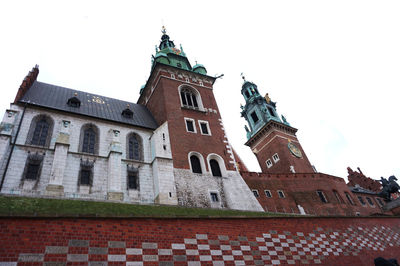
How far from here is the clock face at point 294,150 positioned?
40.7m

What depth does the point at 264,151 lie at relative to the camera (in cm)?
4428

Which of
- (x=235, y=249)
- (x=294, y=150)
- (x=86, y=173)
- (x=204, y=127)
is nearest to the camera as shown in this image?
(x=235, y=249)

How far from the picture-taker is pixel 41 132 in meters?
18.6

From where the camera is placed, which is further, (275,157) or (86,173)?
(275,157)

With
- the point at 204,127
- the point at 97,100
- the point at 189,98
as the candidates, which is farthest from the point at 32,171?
the point at 189,98

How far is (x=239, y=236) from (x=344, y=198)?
28.1m

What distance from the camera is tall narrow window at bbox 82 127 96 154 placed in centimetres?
1973

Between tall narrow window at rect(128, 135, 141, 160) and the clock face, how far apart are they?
27.0 m

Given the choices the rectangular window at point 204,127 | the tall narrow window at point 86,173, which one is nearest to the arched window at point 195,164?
the rectangular window at point 204,127

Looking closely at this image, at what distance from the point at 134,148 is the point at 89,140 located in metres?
3.59

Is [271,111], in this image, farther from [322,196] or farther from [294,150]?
[322,196]

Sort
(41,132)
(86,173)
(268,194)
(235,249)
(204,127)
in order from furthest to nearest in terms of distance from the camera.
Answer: (268,194) < (204,127) < (41,132) < (86,173) < (235,249)

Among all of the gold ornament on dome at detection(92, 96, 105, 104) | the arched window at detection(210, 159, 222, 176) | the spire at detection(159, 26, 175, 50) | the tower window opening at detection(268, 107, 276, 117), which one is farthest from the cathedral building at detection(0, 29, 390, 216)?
the tower window opening at detection(268, 107, 276, 117)

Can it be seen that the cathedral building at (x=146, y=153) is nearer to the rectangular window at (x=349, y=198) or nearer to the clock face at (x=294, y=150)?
the rectangular window at (x=349, y=198)
